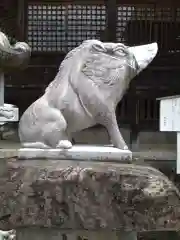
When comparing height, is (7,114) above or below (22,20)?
below

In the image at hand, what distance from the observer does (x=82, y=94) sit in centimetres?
275

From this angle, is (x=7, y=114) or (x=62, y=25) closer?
(x=7, y=114)

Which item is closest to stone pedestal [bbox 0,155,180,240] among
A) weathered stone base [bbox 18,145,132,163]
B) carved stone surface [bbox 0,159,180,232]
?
carved stone surface [bbox 0,159,180,232]

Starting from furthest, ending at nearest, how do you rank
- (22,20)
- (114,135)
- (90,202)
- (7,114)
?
1. (22,20)
2. (7,114)
3. (114,135)
4. (90,202)

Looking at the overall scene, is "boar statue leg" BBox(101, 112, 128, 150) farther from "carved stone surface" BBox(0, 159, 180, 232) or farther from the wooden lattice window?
the wooden lattice window

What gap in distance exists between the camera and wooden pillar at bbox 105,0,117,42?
282 inches

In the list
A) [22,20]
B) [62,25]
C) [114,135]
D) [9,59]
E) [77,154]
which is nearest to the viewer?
[77,154]

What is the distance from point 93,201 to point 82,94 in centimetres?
57

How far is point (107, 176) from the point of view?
2404 millimetres

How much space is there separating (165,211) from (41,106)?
804 mm

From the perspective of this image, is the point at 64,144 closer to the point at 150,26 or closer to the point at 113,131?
the point at 113,131

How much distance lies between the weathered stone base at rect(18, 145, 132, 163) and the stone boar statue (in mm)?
65

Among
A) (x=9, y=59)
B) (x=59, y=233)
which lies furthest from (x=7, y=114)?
(x=59, y=233)

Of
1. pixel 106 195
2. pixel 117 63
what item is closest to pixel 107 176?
pixel 106 195
